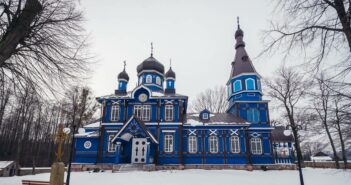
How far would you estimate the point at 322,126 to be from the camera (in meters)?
7.70

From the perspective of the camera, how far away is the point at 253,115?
24250 mm

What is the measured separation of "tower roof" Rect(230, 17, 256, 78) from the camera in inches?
1040

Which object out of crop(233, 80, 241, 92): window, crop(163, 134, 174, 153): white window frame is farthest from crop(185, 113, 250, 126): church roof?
crop(233, 80, 241, 92): window

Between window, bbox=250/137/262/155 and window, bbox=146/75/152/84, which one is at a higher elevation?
window, bbox=146/75/152/84

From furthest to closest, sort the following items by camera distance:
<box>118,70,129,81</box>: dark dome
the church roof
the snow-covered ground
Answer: <box>118,70,129,81</box>: dark dome < the church roof < the snow-covered ground

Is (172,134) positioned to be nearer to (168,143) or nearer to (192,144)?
(168,143)

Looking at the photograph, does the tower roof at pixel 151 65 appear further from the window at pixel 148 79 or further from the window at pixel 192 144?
the window at pixel 192 144

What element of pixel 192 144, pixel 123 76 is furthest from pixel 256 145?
pixel 123 76

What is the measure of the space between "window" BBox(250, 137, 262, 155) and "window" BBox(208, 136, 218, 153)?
12.5 feet

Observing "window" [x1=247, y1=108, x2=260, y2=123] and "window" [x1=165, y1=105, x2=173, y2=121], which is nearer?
"window" [x1=165, y1=105, x2=173, y2=121]

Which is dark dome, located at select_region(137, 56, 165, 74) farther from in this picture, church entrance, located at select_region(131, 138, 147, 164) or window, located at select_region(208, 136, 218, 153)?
window, located at select_region(208, 136, 218, 153)

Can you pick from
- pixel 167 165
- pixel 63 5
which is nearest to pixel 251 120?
pixel 167 165

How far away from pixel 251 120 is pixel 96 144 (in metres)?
16.6

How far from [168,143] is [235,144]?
22.6ft
